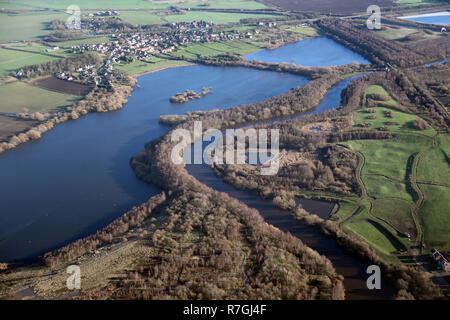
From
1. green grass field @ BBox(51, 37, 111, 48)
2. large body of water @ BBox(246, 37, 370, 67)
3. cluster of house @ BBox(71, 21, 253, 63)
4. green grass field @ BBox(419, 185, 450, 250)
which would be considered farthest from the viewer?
green grass field @ BBox(51, 37, 111, 48)

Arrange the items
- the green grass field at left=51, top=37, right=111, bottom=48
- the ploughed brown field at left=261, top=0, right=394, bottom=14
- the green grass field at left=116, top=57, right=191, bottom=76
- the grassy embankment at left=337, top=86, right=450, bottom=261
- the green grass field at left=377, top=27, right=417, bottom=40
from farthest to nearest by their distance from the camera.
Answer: the ploughed brown field at left=261, top=0, right=394, bottom=14 → the green grass field at left=51, top=37, right=111, bottom=48 → the green grass field at left=377, top=27, right=417, bottom=40 → the green grass field at left=116, top=57, right=191, bottom=76 → the grassy embankment at left=337, top=86, right=450, bottom=261

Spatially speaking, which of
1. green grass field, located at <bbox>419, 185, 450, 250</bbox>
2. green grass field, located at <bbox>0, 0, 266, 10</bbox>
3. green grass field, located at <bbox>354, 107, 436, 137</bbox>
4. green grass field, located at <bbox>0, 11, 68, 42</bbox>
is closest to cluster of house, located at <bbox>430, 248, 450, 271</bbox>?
green grass field, located at <bbox>419, 185, 450, 250</bbox>

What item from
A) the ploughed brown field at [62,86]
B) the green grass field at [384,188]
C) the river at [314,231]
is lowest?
the river at [314,231]

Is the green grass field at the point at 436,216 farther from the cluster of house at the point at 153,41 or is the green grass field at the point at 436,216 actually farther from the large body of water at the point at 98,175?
the cluster of house at the point at 153,41

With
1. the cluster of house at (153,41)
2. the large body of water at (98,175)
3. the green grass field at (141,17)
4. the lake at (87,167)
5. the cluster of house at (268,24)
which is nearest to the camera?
the large body of water at (98,175)

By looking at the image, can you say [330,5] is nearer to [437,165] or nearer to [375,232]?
[437,165]

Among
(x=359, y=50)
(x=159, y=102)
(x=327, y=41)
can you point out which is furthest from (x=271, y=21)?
(x=159, y=102)

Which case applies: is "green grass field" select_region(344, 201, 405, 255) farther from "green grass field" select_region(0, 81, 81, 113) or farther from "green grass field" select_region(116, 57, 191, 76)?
"green grass field" select_region(116, 57, 191, 76)

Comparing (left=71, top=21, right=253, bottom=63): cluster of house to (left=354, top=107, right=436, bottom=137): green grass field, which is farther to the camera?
(left=71, top=21, right=253, bottom=63): cluster of house

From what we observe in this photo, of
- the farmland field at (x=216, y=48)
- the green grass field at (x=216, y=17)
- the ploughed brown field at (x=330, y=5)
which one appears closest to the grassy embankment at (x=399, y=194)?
the farmland field at (x=216, y=48)
